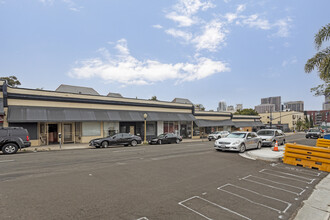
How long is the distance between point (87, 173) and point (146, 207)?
159 inches

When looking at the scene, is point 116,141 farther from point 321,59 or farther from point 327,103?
point 327,103

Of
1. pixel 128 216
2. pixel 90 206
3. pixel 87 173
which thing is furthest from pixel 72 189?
pixel 128 216

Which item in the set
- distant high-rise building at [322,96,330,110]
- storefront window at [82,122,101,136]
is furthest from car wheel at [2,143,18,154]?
distant high-rise building at [322,96,330,110]

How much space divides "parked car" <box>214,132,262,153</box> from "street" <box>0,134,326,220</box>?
515 centimetres

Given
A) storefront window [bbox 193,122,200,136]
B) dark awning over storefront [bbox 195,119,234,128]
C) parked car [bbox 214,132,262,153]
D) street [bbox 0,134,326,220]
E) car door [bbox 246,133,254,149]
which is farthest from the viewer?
storefront window [bbox 193,122,200,136]

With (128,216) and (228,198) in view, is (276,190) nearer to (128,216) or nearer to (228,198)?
(228,198)

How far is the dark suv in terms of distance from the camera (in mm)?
→ 13672

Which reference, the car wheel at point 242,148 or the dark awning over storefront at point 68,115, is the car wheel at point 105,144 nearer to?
the dark awning over storefront at point 68,115

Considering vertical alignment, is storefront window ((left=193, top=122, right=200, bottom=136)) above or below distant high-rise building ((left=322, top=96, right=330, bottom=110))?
below

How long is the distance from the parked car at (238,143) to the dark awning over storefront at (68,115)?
14.4m

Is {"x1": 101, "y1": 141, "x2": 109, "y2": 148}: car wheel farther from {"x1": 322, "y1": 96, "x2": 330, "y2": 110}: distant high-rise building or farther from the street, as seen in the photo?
{"x1": 322, "y1": 96, "x2": 330, "y2": 110}: distant high-rise building

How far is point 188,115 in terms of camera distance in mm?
34625

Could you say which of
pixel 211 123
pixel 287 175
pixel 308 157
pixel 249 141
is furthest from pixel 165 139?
pixel 211 123

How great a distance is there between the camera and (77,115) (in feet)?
71.6
